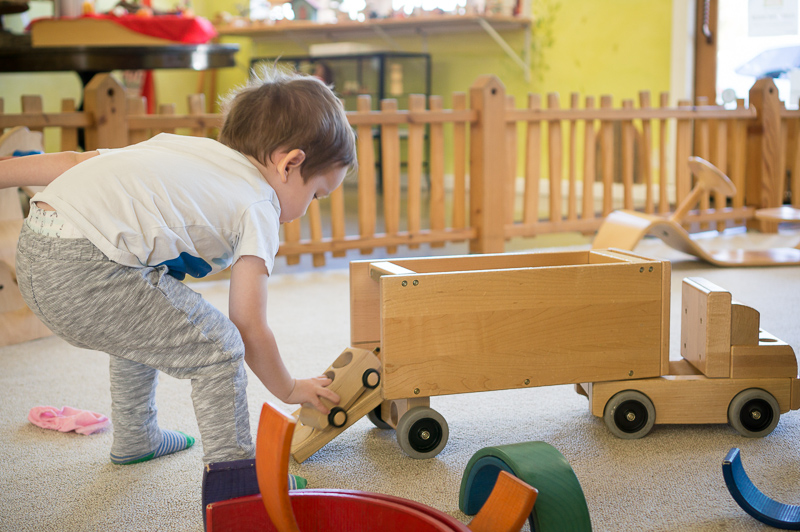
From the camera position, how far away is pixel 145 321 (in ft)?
3.10

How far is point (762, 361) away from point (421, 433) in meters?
0.62

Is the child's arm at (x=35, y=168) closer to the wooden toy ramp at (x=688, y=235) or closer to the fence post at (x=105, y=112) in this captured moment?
the fence post at (x=105, y=112)

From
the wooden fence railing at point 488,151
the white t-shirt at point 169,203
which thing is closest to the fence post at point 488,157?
the wooden fence railing at point 488,151

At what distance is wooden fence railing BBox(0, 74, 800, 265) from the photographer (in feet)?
8.27

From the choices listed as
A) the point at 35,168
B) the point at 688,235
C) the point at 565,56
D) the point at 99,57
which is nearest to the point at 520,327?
the point at 35,168

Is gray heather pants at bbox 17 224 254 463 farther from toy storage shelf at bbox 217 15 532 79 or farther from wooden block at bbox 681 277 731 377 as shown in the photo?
toy storage shelf at bbox 217 15 532 79

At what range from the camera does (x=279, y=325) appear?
2.01m

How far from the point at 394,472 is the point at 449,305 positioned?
28cm

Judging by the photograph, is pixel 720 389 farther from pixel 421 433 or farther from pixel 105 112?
pixel 105 112

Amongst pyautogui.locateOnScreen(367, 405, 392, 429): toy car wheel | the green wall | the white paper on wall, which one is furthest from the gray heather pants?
the white paper on wall

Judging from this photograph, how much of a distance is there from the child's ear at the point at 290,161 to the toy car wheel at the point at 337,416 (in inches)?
15.7

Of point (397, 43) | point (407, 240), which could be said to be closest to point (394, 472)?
point (407, 240)

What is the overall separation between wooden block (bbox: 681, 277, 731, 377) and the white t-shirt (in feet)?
2.47

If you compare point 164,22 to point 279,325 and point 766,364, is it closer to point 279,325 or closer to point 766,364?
point 279,325
